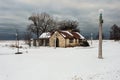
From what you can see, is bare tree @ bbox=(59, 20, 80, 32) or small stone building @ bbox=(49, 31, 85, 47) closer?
small stone building @ bbox=(49, 31, 85, 47)

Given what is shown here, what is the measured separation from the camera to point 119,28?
102 meters

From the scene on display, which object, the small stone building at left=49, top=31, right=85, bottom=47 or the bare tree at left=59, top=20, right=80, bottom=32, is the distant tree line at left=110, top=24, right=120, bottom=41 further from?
the small stone building at left=49, top=31, right=85, bottom=47

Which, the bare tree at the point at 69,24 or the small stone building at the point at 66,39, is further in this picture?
the bare tree at the point at 69,24

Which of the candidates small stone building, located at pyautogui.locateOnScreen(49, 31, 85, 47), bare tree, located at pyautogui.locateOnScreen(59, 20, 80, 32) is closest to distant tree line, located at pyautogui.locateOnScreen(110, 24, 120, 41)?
bare tree, located at pyautogui.locateOnScreen(59, 20, 80, 32)

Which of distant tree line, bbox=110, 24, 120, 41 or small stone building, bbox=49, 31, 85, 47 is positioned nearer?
small stone building, bbox=49, 31, 85, 47

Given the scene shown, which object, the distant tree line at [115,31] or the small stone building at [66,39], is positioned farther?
the distant tree line at [115,31]

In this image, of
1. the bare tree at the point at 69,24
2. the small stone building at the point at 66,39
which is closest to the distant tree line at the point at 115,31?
the bare tree at the point at 69,24

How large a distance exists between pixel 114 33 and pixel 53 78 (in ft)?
307

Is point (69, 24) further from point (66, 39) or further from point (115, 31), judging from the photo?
point (66, 39)

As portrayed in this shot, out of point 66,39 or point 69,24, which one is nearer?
point 66,39

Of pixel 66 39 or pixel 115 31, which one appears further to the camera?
pixel 115 31

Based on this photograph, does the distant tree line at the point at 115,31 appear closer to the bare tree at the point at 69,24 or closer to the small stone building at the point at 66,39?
the bare tree at the point at 69,24

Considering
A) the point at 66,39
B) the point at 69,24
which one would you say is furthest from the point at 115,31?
the point at 66,39

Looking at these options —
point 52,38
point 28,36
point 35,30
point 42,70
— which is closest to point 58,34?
point 52,38
